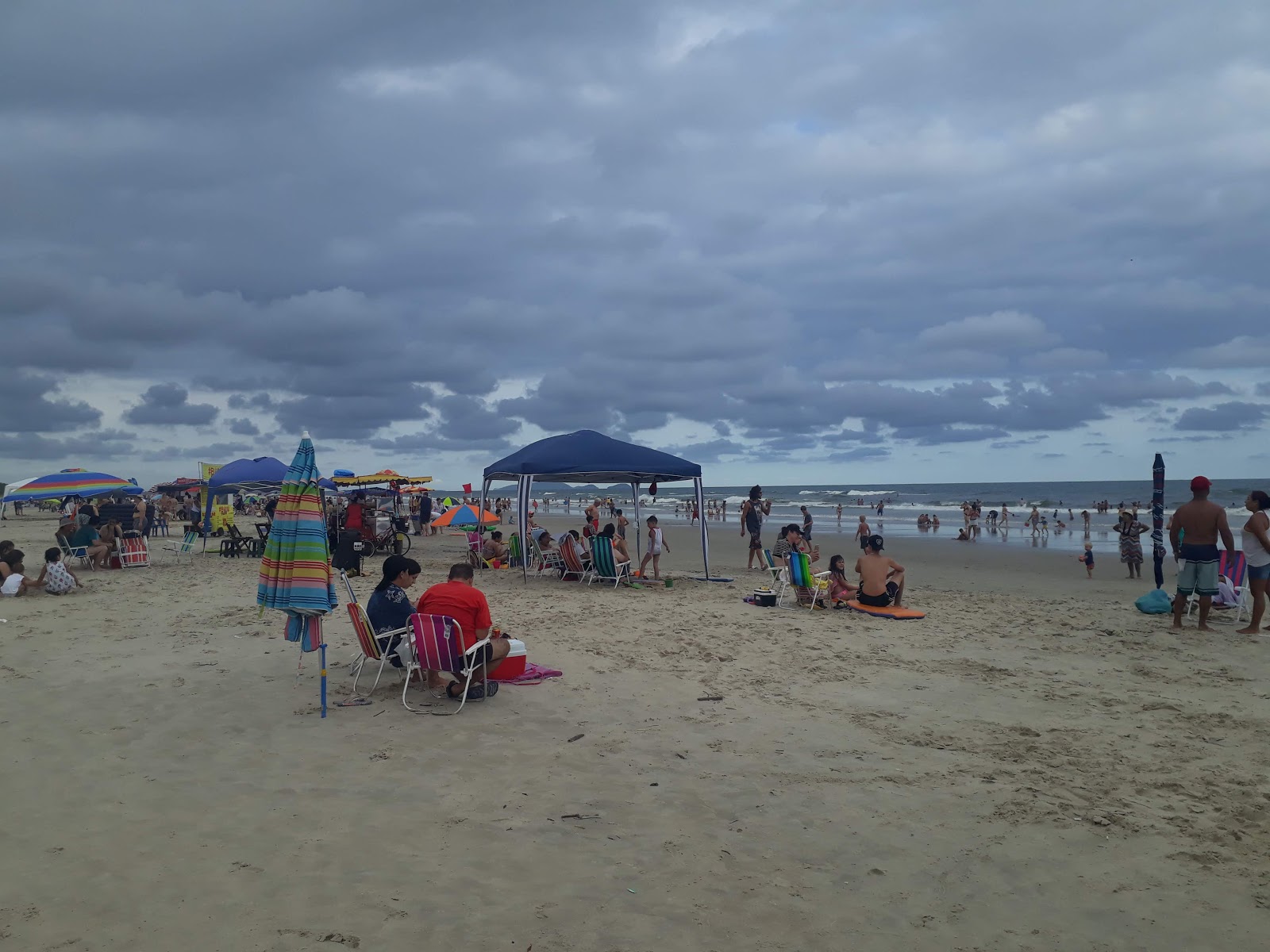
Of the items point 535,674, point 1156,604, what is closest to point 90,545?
point 535,674

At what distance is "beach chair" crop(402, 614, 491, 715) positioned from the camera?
211 inches

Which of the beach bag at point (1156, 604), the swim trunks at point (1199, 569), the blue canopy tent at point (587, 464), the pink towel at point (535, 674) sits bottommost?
the pink towel at point (535, 674)

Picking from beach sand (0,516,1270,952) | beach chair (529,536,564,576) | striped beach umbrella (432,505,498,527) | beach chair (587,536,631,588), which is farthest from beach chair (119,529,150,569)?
beach chair (587,536,631,588)

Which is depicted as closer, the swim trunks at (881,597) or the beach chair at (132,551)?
the swim trunks at (881,597)

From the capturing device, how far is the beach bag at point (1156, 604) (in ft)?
30.9

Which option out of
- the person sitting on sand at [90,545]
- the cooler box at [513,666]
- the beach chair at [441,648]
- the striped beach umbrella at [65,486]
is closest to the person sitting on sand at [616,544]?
the cooler box at [513,666]

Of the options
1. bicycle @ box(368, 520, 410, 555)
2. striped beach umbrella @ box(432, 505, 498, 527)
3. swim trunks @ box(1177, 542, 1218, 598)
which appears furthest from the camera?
striped beach umbrella @ box(432, 505, 498, 527)

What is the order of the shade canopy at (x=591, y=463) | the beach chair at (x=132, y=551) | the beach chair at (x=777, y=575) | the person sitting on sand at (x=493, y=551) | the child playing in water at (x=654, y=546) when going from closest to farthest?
the beach chair at (x=777, y=575)
the shade canopy at (x=591, y=463)
the child playing in water at (x=654, y=546)
the beach chair at (x=132, y=551)
the person sitting on sand at (x=493, y=551)

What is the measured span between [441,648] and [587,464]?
6540 millimetres

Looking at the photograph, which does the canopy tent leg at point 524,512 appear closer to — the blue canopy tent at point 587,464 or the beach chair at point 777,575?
the blue canopy tent at point 587,464

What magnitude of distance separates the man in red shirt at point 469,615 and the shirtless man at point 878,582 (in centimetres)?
529

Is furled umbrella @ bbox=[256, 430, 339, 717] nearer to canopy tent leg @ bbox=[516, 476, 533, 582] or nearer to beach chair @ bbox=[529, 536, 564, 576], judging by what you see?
canopy tent leg @ bbox=[516, 476, 533, 582]

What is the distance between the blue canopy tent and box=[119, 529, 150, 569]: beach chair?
6273mm

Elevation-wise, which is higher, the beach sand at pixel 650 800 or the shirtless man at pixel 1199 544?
the shirtless man at pixel 1199 544
